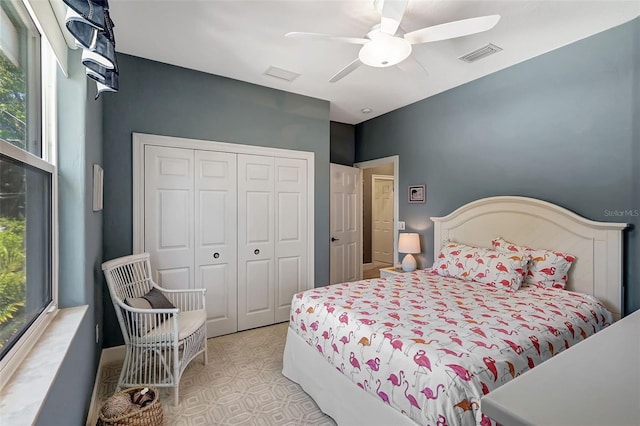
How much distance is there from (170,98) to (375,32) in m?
2.10

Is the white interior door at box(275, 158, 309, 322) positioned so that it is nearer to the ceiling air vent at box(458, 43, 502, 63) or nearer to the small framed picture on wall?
the small framed picture on wall

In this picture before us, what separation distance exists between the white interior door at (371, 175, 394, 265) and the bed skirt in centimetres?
487

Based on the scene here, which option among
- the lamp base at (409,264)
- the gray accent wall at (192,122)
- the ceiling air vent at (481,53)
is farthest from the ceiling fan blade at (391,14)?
the lamp base at (409,264)

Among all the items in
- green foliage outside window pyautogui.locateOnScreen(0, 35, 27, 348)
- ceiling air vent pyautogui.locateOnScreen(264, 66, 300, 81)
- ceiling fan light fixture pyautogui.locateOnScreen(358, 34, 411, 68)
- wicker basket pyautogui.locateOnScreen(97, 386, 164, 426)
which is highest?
ceiling air vent pyautogui.locateOnScreen(264, 66, 300, 81)

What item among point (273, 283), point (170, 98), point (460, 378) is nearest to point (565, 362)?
point (460, 378)

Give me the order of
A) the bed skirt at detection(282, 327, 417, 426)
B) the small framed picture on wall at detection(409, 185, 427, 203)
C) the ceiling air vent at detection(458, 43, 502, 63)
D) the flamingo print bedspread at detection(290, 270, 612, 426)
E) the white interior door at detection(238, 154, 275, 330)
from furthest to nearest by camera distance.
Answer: the small framed picture on wall at detection(409, 185, 427, 203) → the white interior door at detection(238, 154, 275, 330) → the ceiling air vent at detection(458, 43, 502, 63) → the bed skirt at detection(282, 327, 417, 426) → the flamingo print bedspread at detection(290, 270, 612, 426)

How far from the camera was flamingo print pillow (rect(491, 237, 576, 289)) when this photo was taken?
2.52 metres

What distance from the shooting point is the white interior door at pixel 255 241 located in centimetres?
339

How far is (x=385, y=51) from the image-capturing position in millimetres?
1991

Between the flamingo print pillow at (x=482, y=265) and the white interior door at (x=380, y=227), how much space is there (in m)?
3.72

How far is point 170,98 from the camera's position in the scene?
3006 mm

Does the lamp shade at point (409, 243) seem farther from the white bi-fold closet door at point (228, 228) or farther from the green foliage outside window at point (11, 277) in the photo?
the green foliage outside window at point (11, 277)

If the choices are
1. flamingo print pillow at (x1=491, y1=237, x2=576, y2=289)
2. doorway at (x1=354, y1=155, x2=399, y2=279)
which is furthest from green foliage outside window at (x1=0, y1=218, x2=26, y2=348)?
doorway at (x1=354, y1=155, x2=399, y2=279)

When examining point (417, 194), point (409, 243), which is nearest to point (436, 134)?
point (417, 194)
